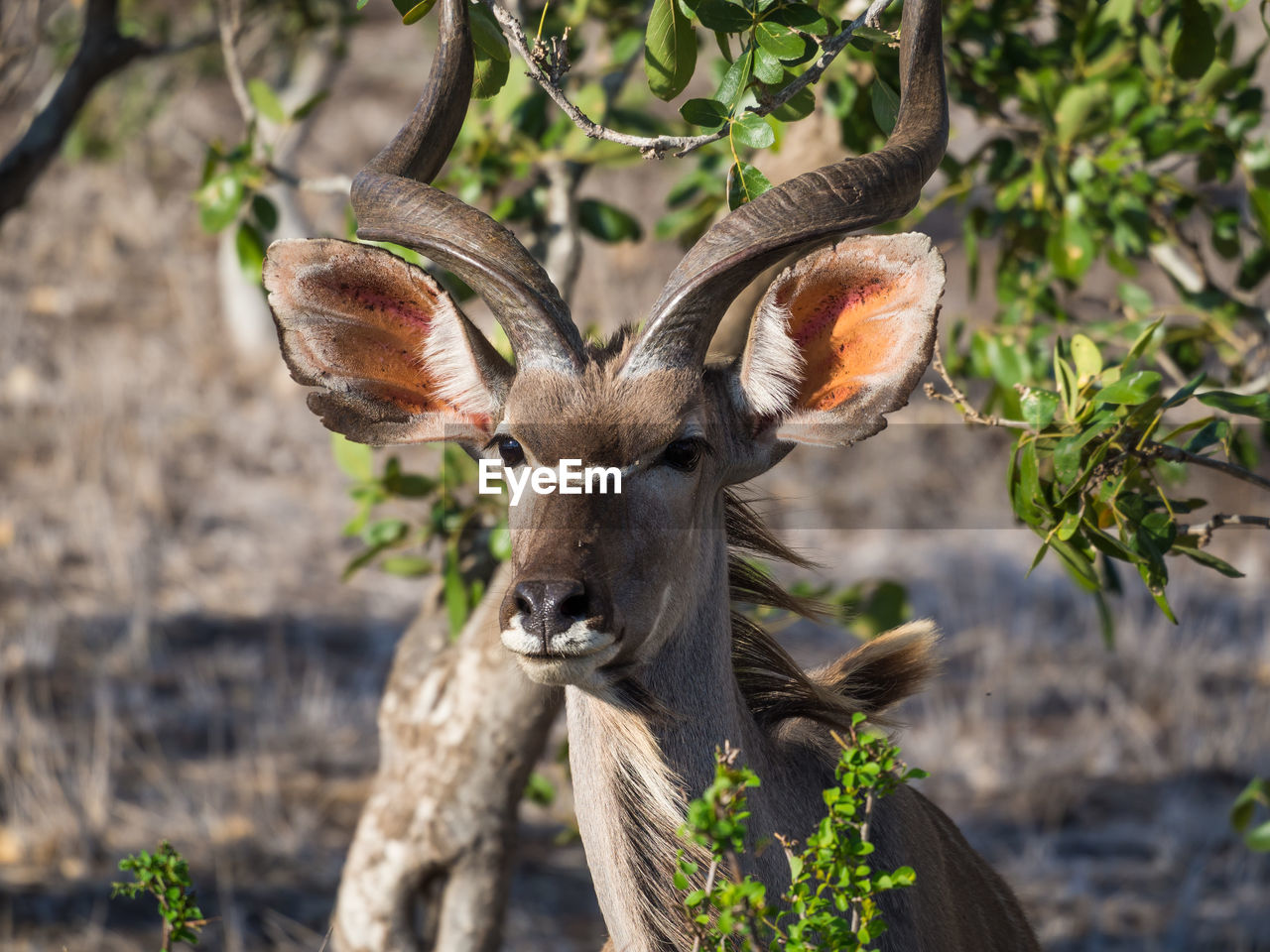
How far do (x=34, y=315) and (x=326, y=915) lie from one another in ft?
25.5

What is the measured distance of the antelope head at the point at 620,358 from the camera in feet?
7.95

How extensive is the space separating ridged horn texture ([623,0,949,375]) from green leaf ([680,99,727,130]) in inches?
8.9

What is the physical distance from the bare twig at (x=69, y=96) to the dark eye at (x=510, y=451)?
242 cm

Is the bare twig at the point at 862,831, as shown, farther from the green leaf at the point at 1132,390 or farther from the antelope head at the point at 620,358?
the green leaf at the point at 1132,390

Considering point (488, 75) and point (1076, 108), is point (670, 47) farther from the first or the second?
point (1076, 108)

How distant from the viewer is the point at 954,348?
14.7ft

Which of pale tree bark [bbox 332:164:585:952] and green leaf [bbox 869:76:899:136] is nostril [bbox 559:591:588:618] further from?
pale tree bark [bbox 332:164:585:952]

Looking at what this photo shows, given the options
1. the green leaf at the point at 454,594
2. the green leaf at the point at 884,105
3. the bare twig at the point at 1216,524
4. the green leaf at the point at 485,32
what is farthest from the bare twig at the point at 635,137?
the green leaf at the point at 454,594

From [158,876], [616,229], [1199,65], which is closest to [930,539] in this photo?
[616,229]

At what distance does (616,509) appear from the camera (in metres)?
2.47

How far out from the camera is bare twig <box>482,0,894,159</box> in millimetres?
2604

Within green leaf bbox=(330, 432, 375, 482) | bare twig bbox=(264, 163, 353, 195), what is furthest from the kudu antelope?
bare twig bbox=(264, 163, 353, 195)

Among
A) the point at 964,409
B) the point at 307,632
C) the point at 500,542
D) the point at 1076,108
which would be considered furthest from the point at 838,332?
the point at 307,632

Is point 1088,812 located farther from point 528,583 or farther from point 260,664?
point 528,583
